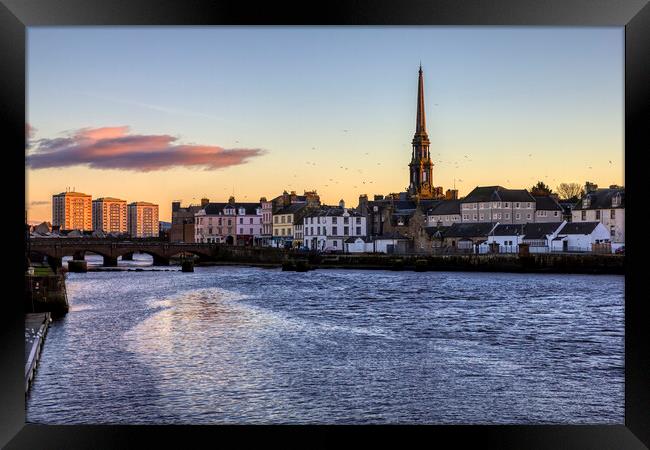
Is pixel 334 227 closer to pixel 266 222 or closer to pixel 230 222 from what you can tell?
pixel 266 222

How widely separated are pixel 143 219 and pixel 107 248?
42389 millimetres

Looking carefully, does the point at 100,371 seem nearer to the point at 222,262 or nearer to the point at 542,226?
the point at 542,226

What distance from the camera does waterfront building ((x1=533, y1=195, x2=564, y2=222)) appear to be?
5103 cm

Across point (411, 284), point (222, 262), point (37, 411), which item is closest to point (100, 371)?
point (37, 411)

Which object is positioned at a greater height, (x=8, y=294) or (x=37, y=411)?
(x=8, y=294)

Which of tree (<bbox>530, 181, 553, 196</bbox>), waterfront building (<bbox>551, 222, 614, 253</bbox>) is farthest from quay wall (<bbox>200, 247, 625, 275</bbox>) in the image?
tree (<bbox>530, 181, 553, 196</bbox>)

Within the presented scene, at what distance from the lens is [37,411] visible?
905cm

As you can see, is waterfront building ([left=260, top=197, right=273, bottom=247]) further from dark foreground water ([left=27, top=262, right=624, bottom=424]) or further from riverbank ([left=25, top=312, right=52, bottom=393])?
riverbank ([left=25, top=312, right=52, bottom=393])

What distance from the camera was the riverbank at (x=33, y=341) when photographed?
985cm

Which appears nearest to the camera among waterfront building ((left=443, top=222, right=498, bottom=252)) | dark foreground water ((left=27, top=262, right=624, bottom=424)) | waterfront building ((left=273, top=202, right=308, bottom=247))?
dark foreground water ((left=27, top=262, right=624, bottom=424))

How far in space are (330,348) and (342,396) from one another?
4.34 m

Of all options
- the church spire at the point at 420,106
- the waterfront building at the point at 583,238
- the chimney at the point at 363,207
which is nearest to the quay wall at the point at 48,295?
the waterfront building at the point at 583,238

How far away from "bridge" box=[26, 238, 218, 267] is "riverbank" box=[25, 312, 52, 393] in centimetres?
2688

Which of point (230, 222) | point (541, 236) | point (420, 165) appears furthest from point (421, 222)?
point (420, 165)
